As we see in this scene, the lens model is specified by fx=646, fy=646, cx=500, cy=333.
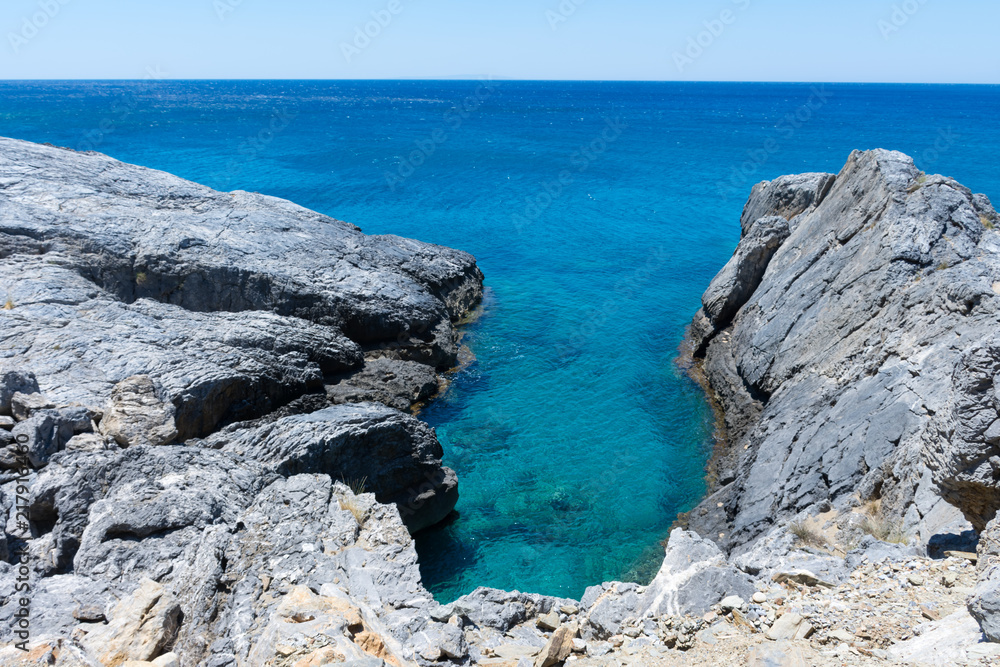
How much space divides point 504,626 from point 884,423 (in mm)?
9974

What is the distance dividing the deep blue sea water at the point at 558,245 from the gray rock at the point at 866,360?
2.75 metres

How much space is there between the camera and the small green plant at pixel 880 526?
1155cm

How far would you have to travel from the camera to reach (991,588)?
6.88m

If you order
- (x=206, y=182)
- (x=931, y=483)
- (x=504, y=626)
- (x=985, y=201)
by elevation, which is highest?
(x=206, y=182)

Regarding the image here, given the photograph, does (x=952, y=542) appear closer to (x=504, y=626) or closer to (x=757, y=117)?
(x=504, y=626)

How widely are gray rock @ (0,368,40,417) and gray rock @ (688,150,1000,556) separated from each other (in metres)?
16.6

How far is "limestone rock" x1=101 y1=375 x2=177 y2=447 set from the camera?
14.4 m

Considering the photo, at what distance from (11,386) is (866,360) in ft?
67.2

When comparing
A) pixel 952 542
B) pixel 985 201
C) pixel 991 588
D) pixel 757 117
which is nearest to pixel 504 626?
Result: pixel 991 588

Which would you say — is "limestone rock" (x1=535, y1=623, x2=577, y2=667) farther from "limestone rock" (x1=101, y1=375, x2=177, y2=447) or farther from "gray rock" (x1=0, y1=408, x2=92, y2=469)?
"gray rock" (x1=0, y1=408, x2=92, y2=469)

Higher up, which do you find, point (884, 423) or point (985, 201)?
point (985, 201)

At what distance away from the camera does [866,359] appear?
56.7 feet

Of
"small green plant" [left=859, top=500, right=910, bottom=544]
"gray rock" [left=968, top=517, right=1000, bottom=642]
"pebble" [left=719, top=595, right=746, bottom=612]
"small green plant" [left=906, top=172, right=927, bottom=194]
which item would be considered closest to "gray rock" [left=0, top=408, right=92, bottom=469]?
"pebble" [left=719, top=595, right=746, bottom=612]

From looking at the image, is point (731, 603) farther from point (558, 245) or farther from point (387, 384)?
point (558, 245)
